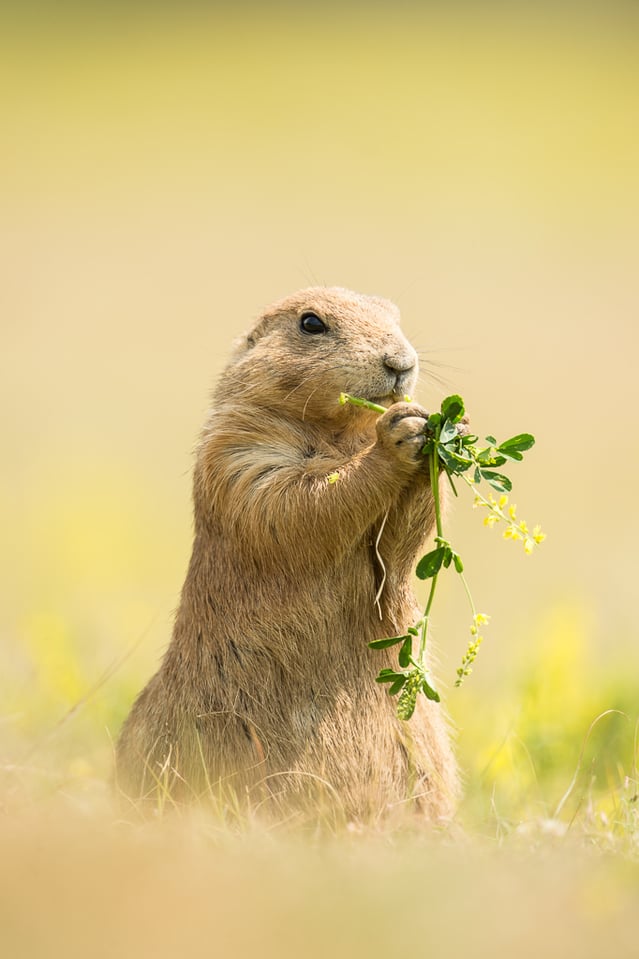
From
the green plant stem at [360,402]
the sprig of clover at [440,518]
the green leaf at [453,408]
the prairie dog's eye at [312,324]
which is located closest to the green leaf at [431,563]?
the sprig of clover at [440,518]

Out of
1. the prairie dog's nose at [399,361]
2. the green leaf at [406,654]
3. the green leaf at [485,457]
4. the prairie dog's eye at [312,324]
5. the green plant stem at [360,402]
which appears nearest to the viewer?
the green leaf at [406,654]

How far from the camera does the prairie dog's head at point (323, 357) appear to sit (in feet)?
19.5

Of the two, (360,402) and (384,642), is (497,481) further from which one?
(384,642)

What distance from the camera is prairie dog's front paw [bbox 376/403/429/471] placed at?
5.45m

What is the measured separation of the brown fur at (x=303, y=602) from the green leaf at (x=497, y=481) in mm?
299

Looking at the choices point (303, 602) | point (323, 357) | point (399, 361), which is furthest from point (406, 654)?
point (323, 357)

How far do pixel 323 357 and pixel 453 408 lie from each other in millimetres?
913

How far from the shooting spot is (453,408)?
5.46 m

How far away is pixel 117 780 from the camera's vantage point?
628 cm

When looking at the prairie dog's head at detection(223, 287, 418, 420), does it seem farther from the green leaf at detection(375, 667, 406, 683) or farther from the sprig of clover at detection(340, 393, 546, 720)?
the green leaf at detection(375, 667, 406, 683)

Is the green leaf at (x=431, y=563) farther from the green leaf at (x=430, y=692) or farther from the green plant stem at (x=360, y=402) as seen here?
the green plant stem at (x=360, y=402)

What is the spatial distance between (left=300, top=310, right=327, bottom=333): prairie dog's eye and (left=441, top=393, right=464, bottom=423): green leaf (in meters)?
1.10

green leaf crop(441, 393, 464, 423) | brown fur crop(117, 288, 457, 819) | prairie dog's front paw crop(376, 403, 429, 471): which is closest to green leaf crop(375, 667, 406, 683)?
brown fur crop(117, 288, 457, 819)

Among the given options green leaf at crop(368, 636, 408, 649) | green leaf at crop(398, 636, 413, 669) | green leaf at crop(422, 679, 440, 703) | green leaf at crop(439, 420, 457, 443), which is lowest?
green leaf at crop(422, 679, 440, 703)
